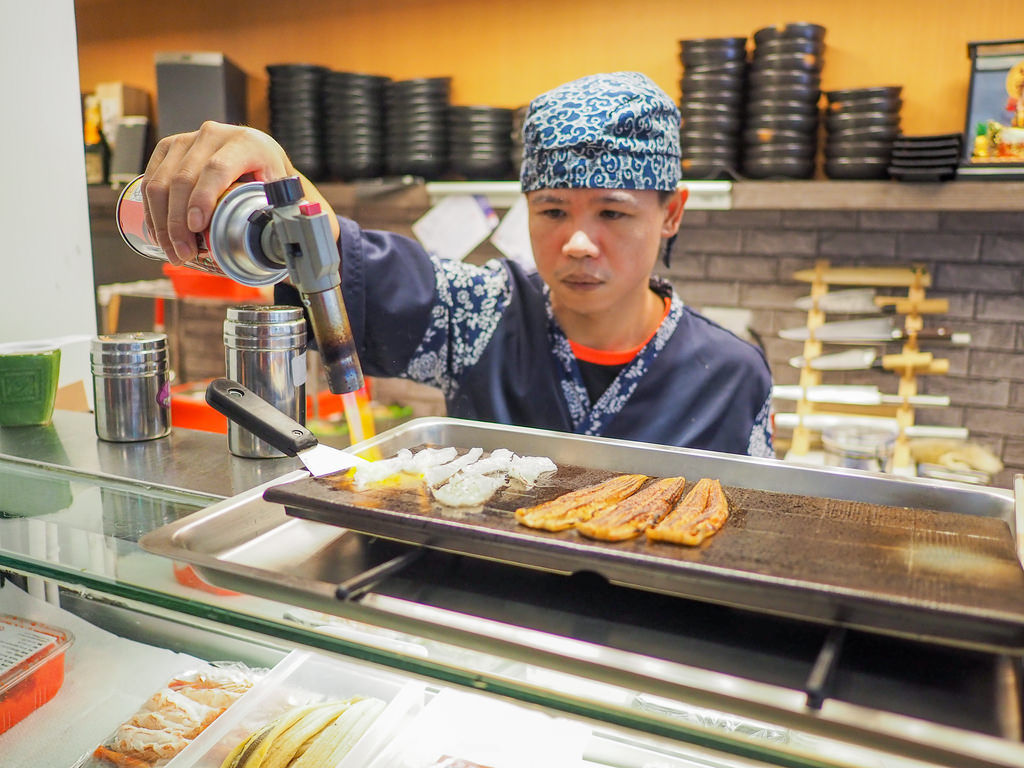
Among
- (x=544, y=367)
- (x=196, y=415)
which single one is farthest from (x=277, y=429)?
(x=196, y=415)

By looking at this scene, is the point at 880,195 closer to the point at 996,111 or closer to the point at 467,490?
the point at 996,111

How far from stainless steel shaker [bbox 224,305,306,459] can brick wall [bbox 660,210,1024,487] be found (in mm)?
2568

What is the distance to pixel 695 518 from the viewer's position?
2.59 feet

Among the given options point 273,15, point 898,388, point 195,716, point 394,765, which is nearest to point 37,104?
point 195,716

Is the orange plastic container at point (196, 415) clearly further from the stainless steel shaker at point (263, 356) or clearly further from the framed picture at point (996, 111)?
the framed picture at point (996, 111)

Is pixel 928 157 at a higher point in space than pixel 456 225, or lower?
higher

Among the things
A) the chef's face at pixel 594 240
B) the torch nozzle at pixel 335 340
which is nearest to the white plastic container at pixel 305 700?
the torch nozzle at pixel 335 340

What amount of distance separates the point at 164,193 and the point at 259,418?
1.07 feet

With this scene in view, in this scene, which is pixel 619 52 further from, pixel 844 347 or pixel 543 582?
pixel 543 582

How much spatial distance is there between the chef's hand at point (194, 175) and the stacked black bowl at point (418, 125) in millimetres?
2228

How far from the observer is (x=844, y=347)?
3.32 metres

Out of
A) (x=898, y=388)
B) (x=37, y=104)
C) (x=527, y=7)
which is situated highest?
(x=527, y=7)

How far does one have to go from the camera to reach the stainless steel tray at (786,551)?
61 centimetres

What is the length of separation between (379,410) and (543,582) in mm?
3247
